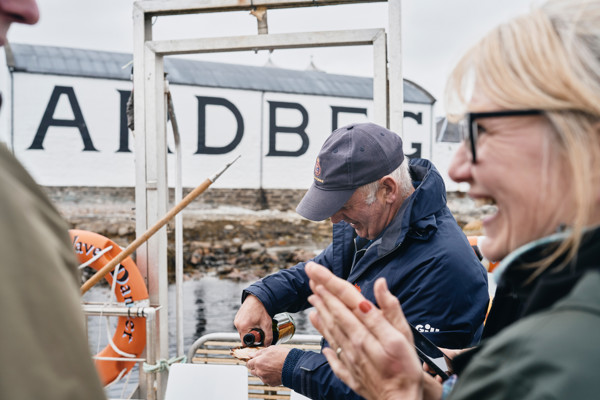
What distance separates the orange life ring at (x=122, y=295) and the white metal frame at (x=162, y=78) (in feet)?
0.28

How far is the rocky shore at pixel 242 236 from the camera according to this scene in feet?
65.0

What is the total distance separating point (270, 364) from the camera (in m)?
1.89

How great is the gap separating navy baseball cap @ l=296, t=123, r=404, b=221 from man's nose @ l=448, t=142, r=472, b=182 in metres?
1.05

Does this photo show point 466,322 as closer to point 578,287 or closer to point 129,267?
point 578,287

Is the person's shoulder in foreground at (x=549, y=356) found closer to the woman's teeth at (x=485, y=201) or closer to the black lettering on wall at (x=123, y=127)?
the woman's teeth at (x=485, y=201)

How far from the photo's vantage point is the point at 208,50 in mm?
3418

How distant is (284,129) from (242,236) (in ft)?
15.8

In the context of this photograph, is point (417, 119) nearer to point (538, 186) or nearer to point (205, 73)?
point (205, 73)

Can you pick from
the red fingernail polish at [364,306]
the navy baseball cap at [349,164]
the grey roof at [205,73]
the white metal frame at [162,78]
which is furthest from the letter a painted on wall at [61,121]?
the red fingernail polish at [364,306]

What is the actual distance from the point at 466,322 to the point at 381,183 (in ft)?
1.91

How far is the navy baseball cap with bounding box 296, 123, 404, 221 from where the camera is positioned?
6.57 ft

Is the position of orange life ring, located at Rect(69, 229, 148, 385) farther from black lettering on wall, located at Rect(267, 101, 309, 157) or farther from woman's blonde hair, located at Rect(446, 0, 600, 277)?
black lettering on wall, located at Rect(267, 101, 309, 157)

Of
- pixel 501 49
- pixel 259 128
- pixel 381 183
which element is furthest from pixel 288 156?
pixel 501 49

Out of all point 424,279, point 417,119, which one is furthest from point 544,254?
point 417,119
